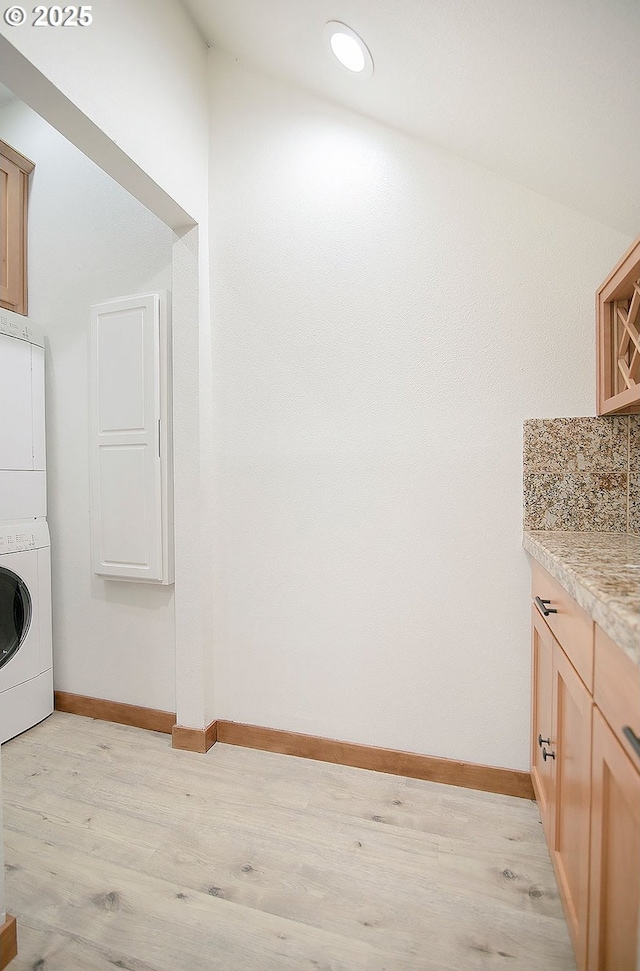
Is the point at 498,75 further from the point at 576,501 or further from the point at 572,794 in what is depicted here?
the point at 572,794

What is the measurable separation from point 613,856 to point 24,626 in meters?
2.34

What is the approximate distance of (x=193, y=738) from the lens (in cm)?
216

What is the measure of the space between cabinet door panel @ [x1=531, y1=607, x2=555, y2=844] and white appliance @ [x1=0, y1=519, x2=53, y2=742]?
2.12 meters

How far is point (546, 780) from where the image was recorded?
1.49 m

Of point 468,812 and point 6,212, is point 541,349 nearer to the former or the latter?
point 468,812

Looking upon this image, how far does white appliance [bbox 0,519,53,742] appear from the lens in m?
2.24

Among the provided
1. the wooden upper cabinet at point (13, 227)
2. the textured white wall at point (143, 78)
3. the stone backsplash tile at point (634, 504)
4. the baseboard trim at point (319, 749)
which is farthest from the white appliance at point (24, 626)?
the stone backsplash tile at point (634, 504)

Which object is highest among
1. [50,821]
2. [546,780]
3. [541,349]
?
[541,349]

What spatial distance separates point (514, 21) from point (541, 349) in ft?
2.95

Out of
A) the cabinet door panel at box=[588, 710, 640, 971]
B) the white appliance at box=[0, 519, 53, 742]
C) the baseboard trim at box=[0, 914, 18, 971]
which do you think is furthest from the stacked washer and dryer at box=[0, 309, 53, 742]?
the cabinet door panel at box=[588, 710, 640, 971]

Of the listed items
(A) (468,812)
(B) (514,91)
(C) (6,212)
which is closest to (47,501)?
(C) (6,212)

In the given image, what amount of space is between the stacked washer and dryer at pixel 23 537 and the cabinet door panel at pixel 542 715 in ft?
6.94

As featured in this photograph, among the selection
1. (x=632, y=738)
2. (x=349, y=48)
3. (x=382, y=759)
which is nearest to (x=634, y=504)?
(x=632, y=738)

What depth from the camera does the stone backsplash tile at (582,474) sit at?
5.66 ft
